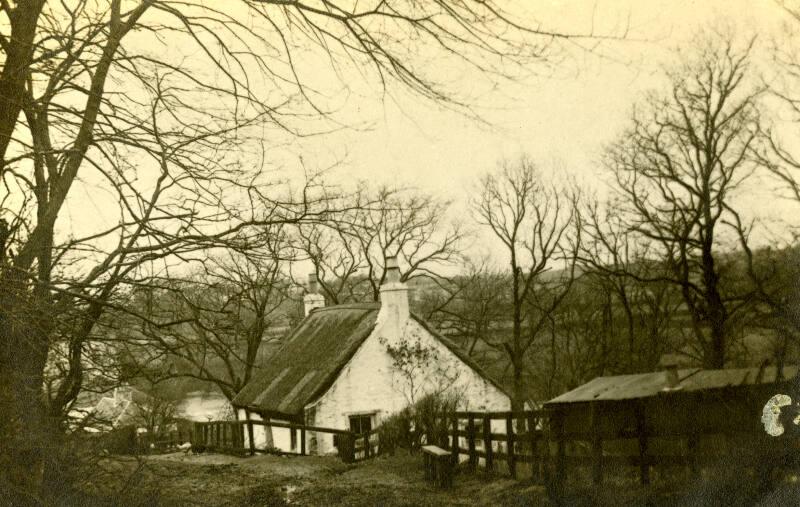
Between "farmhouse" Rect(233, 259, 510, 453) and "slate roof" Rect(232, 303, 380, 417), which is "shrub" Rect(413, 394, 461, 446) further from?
"slate roof" Rect(232, 303, 380, 417)

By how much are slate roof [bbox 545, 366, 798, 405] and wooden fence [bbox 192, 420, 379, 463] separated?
6.69 meters

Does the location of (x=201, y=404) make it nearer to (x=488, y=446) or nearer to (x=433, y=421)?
(x=433, y=421)

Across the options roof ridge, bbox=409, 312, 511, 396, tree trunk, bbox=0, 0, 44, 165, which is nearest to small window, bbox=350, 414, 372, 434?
roof ridge, bbox=409, 312, 511, 396

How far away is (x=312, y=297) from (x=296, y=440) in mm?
11750

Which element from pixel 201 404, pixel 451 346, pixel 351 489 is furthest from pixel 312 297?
pixel 201 404

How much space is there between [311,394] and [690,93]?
16352 millimetres

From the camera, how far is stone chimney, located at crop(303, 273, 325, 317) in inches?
1326

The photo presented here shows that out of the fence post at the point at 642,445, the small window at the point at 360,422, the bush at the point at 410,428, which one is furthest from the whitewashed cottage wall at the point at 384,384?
the fence post at the point at 642,445

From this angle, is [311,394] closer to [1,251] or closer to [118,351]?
[118,351]

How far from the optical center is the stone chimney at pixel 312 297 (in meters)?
33.7

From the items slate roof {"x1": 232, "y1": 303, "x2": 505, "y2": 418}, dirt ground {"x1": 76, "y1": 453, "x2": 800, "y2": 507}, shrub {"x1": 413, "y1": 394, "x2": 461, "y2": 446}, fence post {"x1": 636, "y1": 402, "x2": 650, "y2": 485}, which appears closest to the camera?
dirt ground {"x1": 76, "y1": 453, "x2": 800, "y2": 507}

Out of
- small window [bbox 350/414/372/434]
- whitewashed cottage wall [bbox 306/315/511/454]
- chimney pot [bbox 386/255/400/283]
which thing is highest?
chimney pot [bbox 386/255/400/283]

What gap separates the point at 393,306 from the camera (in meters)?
24.9

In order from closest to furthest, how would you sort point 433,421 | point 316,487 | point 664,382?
1. point 664,382
2. point 316,487
3. point 433,421
